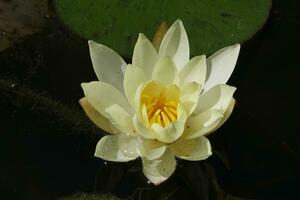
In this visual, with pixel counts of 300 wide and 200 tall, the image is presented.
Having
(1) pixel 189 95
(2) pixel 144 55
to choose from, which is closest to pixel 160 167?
(1) pixel 189 95

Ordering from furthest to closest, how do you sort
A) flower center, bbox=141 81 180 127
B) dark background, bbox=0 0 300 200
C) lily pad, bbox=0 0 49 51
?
lily pad, bbox=0 0 49 51
dark background, bbox=0 0 300 200
flower center, bbox=141 81 180 127

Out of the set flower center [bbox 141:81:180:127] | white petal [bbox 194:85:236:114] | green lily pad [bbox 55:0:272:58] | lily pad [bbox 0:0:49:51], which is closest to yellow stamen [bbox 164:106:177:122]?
flower center [bbox 141:81:180:127]

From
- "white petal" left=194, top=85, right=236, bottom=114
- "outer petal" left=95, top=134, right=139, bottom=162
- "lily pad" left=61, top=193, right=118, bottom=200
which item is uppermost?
"white petal" left=194, top=85, right=236, bottom=114

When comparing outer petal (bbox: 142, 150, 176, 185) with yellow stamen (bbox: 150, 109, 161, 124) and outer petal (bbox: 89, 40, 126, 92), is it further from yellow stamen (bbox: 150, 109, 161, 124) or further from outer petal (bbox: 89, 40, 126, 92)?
outer petal (bbox: 89, 40, 126, 92)

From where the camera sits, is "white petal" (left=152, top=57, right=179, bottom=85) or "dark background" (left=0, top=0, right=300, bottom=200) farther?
"dark background" (left=0, top=0, right=300, bottom=200)

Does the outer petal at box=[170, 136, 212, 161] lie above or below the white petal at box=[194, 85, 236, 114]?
below

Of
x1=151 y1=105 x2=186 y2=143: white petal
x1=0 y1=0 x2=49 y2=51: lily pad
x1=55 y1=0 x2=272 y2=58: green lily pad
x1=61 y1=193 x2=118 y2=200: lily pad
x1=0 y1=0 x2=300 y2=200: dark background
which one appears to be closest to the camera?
x1=151 y1=105 x2=186 y2=143: white petal

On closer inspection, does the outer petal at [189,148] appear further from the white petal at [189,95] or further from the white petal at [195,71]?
the white petal at [195,71]
